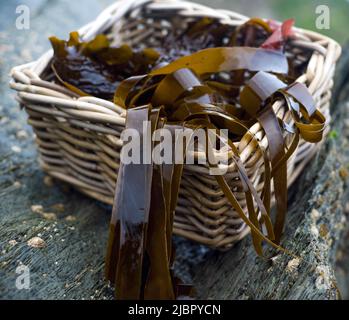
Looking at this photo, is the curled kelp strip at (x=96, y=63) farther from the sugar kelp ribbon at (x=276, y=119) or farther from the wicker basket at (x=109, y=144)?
the sugar kelp ribbon at (x=276, y=119)

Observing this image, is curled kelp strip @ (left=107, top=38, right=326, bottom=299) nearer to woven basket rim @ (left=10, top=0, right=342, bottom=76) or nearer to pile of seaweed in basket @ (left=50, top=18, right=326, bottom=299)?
pile of seaweed in basket @ (left=50, top=18, right=326, bottom=299)

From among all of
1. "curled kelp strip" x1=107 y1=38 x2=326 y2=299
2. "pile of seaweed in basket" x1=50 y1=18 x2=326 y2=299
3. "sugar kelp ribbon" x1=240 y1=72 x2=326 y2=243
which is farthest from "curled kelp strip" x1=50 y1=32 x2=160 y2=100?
"sugar kelp ribbon" x1=240 y1=72 x2=326 y2=243

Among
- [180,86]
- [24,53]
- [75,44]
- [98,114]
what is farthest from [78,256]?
[24,53]

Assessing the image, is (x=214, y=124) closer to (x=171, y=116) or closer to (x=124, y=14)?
(x=171, y=116)

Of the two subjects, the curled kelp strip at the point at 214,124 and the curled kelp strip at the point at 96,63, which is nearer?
the curled kelp strip at the point at 214,124

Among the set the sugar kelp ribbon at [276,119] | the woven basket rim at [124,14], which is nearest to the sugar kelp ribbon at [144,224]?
the sugar kelp ribbon at [276,119]
